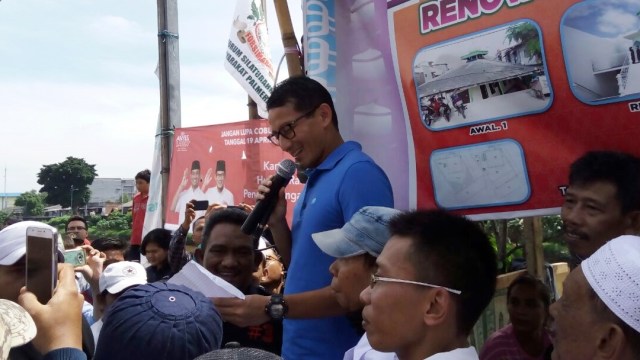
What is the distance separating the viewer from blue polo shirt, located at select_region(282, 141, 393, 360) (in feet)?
7.67

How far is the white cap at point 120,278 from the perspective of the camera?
11.5ft

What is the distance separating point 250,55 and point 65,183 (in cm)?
6475

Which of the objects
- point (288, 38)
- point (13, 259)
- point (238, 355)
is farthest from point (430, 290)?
point (288, 38)

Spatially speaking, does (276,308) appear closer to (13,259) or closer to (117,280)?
(13,259)

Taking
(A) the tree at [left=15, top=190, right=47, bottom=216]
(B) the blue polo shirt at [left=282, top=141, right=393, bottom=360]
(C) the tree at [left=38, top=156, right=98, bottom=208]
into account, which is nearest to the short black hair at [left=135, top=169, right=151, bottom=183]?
(B) the blue polo shirt at [left=282, top=141, right=393, bottom=360]

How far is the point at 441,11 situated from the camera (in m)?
2.69

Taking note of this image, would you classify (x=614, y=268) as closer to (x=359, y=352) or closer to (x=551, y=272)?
(x=359, y=352)

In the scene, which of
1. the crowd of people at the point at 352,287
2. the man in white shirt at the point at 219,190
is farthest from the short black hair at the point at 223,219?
the man in white shirt at the point at 219,190

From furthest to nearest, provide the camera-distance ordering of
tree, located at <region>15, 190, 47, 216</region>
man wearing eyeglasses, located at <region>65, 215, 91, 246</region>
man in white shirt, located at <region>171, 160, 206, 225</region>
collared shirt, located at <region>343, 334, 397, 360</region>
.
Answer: tree, located at <region>15, 190, 47, 216</region> < man wearing eyeglasses, located at <region>65, 215, 91, 246</region> < man in white shirt, located at <region>171, 160, 206, 225</region> < collared shirt, located at <region>343, 334, 397, 360</region>

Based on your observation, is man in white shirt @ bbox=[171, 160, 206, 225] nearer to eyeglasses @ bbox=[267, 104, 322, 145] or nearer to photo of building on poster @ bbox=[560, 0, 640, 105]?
eyeglasses @ bbox=[267, 104, 322, 145]

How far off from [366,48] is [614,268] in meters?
1.90

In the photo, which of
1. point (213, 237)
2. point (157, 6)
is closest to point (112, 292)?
point (213, 237)

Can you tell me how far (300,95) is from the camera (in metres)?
2.56

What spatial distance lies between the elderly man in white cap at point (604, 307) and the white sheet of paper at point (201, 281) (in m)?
1.13
